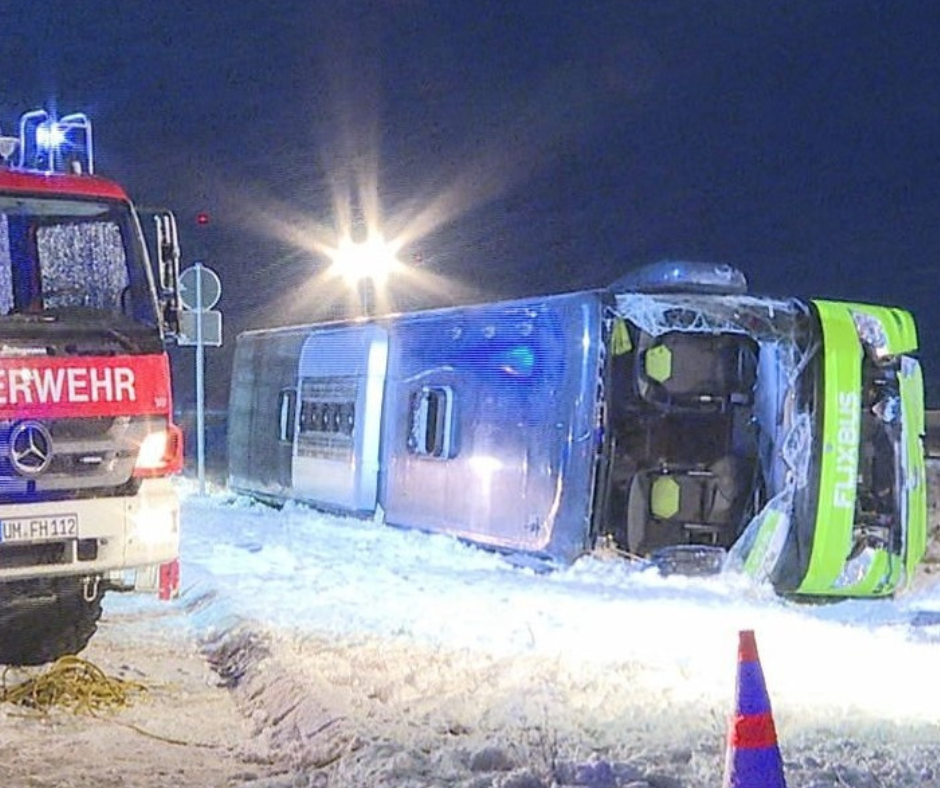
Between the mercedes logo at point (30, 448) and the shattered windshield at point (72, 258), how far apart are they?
2.33ft

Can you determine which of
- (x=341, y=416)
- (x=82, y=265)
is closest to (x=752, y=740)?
(x=82, y=265)

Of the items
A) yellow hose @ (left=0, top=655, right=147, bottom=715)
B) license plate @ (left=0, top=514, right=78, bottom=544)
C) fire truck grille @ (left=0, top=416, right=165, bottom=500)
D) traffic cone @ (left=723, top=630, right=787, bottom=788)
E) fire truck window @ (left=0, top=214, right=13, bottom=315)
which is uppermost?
fire truck window @ (left=0, top=214, right=13, bottom=315)

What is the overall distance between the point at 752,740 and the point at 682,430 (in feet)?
24.1

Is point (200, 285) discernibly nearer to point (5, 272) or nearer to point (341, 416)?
point (341, 416)

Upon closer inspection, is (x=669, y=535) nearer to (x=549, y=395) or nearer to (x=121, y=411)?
(x=549, y=395)

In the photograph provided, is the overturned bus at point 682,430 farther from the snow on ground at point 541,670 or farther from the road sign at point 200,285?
the road sign at point 200,285

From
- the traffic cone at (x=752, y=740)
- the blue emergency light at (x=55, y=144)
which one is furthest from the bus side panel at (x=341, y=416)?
the traffic cone at (x=752, y=740)

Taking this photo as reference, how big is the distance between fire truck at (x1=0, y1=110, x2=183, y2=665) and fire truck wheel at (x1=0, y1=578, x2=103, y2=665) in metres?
0.01

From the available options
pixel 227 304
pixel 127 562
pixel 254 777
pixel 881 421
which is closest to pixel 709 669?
pixel 254 777

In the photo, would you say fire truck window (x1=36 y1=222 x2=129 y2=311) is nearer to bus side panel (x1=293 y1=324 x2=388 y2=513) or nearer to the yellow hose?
the yellow hose

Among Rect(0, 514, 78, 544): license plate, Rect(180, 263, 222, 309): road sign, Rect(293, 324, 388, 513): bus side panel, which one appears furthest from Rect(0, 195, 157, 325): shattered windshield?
Rect(180, 263, 222, 309): road sign

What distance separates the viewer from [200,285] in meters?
16.6

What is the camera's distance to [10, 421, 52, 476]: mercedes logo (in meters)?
7.48

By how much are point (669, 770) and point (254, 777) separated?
5.78 ft
